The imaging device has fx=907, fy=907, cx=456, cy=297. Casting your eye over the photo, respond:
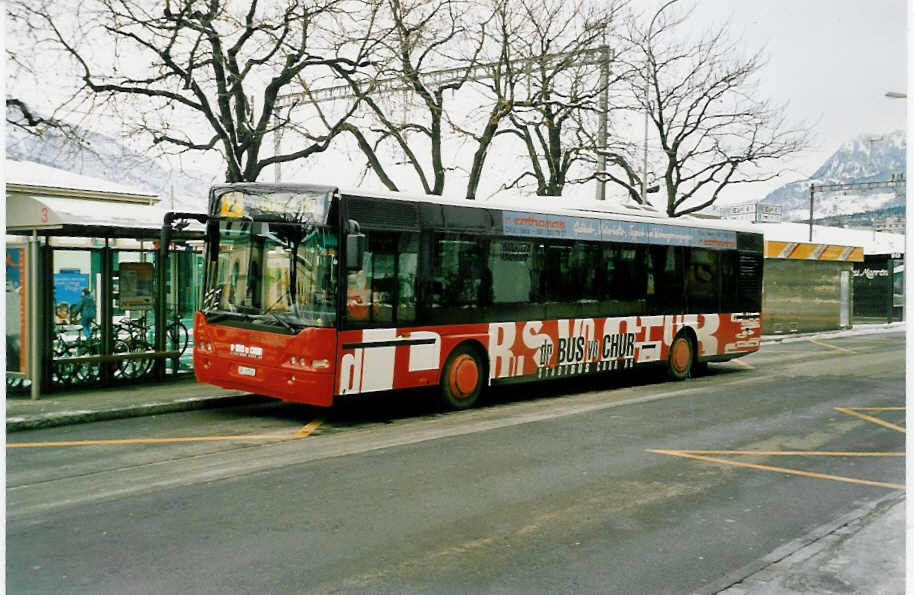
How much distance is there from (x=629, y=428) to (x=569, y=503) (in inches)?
159

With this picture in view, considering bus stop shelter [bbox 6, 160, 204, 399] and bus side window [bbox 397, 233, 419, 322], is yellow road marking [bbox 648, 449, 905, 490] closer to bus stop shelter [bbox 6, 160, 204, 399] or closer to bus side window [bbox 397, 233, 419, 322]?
bus side window [bbox 397, 233, 419, 322]

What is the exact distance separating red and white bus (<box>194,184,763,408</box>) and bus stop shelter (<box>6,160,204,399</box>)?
4.75 ft

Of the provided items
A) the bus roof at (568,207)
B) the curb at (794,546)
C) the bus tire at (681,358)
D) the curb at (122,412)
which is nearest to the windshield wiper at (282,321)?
the bus roof at (568,207)

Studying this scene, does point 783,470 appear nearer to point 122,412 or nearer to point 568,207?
point 568,207

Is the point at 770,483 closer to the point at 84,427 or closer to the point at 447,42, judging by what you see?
the point at 84,427

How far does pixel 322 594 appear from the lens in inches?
201

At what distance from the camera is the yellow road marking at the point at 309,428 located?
10.4 m

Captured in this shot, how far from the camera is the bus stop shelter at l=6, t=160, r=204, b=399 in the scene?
12102 millimetres

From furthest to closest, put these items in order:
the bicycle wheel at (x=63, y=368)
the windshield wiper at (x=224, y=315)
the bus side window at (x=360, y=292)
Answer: the bicycle wheel at (x=63, y=368)
the windshield wiper at (x=224, y=315)
the bus side window at (x=360, y=292)

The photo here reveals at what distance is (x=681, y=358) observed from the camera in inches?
668

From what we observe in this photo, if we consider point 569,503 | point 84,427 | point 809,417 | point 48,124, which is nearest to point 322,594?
point 569,503

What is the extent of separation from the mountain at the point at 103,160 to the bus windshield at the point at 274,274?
10.3 ft

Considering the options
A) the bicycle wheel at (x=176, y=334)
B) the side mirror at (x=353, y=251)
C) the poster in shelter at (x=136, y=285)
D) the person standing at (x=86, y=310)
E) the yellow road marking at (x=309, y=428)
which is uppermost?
the side mirror at (x=353, y=251)

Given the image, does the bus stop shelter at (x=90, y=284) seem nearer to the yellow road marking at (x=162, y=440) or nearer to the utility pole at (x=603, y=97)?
the yellow road marking at (x=162, y=440)
